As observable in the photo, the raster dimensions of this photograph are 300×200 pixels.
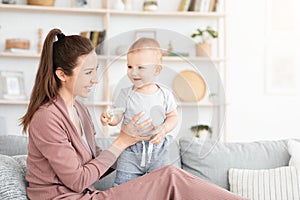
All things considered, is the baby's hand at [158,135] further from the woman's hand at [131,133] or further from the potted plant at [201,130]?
the potted plant at [201,130]

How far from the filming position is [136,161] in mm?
2178

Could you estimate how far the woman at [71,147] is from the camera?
2.15 metres

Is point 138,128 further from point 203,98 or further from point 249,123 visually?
point 249,123

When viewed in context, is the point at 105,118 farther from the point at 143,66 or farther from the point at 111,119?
the point at 143,66

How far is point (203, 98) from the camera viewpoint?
2.18m

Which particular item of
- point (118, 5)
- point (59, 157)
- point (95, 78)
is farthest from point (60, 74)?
point (118, 5)

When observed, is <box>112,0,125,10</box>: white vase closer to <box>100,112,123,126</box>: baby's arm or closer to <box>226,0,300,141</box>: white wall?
<box>226,0,300,141</box>: white wall

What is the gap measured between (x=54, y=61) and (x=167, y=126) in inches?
20.1

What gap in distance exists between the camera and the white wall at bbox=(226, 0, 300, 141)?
539 centimetres

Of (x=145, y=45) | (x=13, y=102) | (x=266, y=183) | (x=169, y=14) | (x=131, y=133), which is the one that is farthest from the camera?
(x=169, y=14)

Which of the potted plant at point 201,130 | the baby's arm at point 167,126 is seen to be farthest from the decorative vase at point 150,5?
the baby's arm at point 167,126

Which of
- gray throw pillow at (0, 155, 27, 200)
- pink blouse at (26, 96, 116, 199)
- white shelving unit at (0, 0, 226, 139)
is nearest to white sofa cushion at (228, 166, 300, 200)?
pink blouse at (26, 96, 116, 199)

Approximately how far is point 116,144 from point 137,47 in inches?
15.6

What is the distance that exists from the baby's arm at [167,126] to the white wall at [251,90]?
334 centimetres
